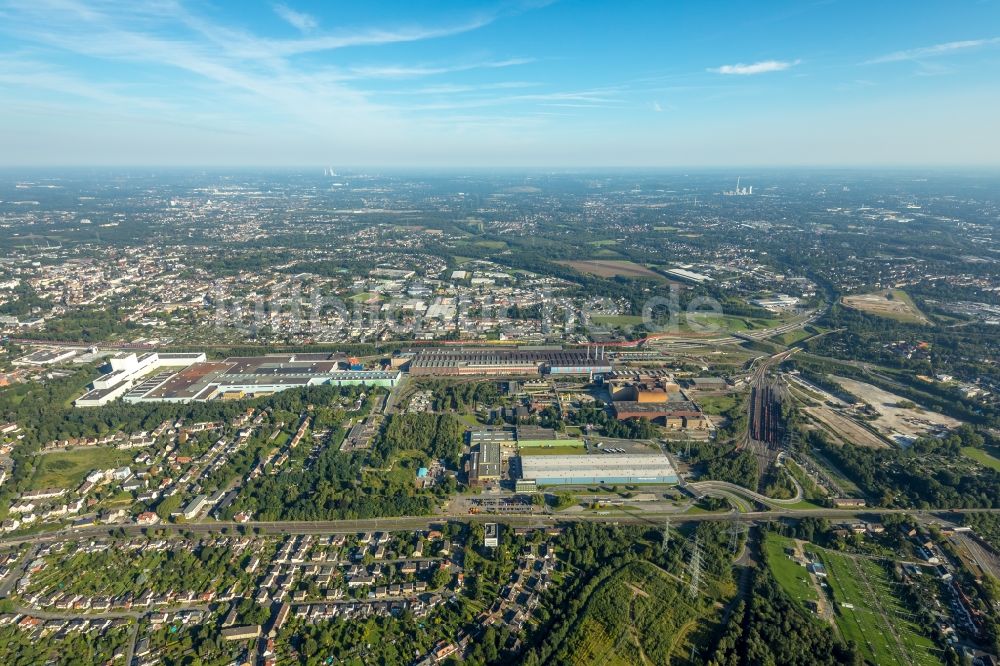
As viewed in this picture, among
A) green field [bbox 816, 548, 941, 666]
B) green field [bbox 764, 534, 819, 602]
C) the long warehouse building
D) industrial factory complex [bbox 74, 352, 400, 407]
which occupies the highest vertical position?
industrial factory complex [bbox 74, 352, 400, 407]

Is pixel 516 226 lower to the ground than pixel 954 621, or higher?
higher

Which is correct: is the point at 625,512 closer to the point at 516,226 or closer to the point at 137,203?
the point at 516,226

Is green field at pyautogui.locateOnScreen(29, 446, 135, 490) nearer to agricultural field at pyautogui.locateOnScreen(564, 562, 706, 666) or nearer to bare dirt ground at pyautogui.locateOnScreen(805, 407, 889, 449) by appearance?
agricultural field at pyautogui.locateOnScreen(564, 562, 706, 666)

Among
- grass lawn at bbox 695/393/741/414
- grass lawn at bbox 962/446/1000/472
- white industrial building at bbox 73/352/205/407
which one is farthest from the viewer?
white industrial building at bbox 73/352/205/407

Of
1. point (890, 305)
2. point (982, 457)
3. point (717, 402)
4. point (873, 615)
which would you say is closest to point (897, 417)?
point (982, 457)

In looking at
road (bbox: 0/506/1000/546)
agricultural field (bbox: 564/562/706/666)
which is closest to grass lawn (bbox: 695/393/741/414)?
road (bbox: 0/506/1000/546)

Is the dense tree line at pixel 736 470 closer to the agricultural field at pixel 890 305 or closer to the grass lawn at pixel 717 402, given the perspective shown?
the grass lawn at pixel 717 402

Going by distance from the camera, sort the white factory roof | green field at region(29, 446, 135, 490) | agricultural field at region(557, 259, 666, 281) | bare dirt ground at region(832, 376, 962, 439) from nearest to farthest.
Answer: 1. the white factory roof
2. green field at region(29, 446, 135, 490)
3. bare dirt ground at region(832, 376, 962, 439)
4. agricultural field at region(557, 259, 666, 281)

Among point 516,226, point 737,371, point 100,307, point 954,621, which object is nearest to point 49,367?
point 100,307
